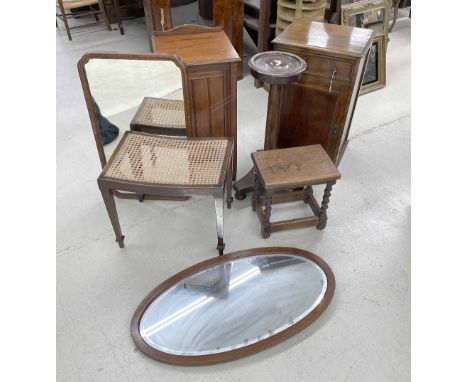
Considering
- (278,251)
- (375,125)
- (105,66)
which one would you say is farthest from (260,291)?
(375,125)

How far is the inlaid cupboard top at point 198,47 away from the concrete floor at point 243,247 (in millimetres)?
954

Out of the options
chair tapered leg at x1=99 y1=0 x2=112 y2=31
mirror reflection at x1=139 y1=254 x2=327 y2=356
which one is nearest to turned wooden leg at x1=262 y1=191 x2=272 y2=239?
Result: mirror reflection at x1=139 y1=254 x2=327 y2=356

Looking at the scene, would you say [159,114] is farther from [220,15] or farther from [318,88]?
[220,15]

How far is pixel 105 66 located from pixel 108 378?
1.54 meters

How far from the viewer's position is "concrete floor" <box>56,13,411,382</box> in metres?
1.61

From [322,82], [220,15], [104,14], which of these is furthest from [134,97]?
[104,14]

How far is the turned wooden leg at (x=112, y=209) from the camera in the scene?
178 cm

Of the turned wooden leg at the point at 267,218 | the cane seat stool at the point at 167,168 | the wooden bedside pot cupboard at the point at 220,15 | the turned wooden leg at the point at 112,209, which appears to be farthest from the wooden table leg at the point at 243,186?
the wooden bedside pot cupboard at the point at 220,15

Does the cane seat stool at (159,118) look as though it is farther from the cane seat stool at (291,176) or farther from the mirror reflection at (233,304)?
the mirror reflection at (233,304)

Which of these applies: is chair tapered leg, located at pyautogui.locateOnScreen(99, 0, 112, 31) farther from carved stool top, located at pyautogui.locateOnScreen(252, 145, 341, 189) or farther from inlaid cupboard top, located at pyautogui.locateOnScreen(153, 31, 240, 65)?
carved stool top, located at pyautogui.locateOnScreen(252, 145, 341, 189)

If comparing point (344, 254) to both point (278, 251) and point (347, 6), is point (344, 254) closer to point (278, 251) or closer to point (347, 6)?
point (278, 251)

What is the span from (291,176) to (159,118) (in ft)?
2.94

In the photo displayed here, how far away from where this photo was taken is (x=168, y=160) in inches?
73.2

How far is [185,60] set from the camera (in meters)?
1.87
